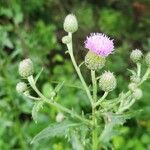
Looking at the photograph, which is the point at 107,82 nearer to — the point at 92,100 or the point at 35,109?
the point at 92,100

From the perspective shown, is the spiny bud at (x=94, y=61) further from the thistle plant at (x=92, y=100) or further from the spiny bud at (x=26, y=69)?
the spiny bud at (x=26, y=69)

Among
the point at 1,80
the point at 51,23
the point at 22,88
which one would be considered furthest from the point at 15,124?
the point at 51,23

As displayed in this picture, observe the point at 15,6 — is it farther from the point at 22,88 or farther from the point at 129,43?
the point at 22,88

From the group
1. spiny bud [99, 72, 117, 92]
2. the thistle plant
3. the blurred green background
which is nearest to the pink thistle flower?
the thistle plant

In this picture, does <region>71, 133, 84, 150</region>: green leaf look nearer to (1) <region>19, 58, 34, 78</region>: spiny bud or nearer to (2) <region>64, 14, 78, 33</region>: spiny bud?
(1) <region>19, 58, 34, 78</region>: spiny bud

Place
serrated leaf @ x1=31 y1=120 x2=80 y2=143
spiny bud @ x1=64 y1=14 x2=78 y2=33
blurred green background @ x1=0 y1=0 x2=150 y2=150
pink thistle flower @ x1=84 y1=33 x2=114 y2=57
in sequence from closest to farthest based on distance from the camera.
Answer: serrated leaf @ x1=31 y1=120 x2=80 y2=143
pink thistle flower @ x1=84 y1=33 x2=114 y2=57
spiny bud @ x1=64 y1=14 x2=78 y2=33
blurred green background @ x1=0 y1=0 x2=150 y2=150

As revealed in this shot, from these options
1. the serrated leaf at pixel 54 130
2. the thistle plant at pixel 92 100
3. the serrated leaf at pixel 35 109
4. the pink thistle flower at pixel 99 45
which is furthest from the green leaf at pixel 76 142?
the pink thistle flower at pixel 99 45

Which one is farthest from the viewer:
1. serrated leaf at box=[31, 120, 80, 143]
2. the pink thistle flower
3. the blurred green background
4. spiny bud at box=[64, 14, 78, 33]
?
the blurred green background
